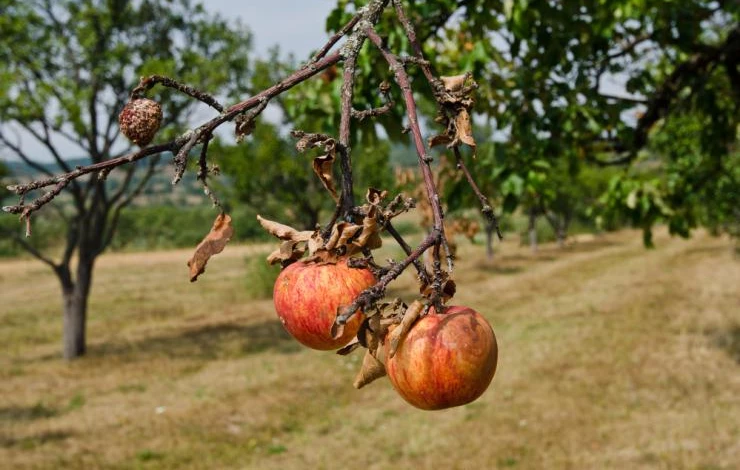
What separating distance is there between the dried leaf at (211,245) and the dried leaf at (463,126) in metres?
0.39

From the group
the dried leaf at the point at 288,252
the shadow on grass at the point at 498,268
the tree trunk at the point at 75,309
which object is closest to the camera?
the dried leaf at the point at 288,252

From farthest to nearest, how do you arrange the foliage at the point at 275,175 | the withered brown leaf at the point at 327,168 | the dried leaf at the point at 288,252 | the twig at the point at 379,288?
1. the foliage at the point at 275,175
2. the dried leaf at the point at 288,252
3. the withered brown leaf at the point at 327,168
4. the twig at the point at 379,288

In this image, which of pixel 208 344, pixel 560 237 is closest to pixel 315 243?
pixel 208 344

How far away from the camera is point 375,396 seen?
41.1 ft

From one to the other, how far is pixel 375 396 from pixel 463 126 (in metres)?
11.8

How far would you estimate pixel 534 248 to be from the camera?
139 feet

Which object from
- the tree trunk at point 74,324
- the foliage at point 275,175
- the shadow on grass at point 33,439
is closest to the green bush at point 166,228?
the foliage at point 275,175

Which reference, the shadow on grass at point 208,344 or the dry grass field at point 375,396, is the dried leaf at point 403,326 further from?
the shadow on grass at point 208,344

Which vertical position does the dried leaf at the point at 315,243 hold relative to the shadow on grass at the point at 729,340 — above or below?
above

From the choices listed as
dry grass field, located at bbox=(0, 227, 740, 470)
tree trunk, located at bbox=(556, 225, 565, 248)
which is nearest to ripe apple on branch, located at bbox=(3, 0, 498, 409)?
dry grass field, located at bbox=(0, 227, 740, 470)

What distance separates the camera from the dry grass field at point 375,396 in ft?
31.4

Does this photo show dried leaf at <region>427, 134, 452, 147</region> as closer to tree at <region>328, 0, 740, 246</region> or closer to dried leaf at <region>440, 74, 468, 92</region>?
dried leaf at <region>440, 74, 468, 92</region>

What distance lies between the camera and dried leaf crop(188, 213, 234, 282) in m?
1.14

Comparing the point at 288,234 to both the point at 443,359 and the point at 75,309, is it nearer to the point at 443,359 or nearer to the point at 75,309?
the point at 443,359
